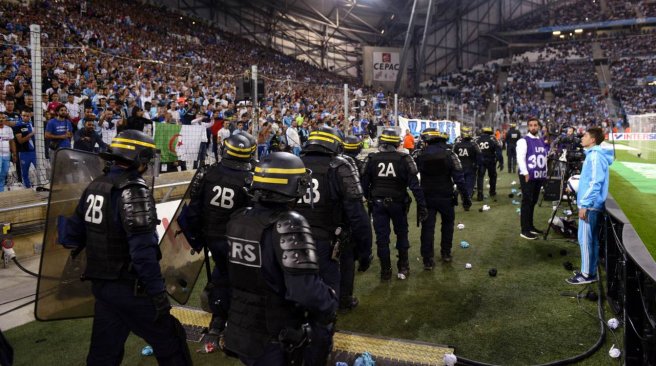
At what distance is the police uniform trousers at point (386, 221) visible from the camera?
605 centimetres

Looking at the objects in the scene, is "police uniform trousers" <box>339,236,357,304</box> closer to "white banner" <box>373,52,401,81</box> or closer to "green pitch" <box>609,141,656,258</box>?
"green pitch" <box>609,141,656,258</box>

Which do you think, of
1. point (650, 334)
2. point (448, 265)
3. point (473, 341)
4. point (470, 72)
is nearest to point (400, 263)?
point (448, 265)

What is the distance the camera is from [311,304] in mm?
2371

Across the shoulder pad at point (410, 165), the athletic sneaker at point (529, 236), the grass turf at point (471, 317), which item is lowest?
the grass turf at point (471, 317)

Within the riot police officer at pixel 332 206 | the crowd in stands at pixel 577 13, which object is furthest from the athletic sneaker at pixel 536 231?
the crowd in stands at pixel 577 13

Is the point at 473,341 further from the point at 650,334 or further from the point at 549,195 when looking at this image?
the point at 549,195

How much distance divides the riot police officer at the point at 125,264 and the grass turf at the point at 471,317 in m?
0.95

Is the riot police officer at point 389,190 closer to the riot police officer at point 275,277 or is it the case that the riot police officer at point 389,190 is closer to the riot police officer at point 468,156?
the riot police officer at point 275,277

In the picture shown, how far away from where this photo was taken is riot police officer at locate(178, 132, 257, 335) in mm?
4152

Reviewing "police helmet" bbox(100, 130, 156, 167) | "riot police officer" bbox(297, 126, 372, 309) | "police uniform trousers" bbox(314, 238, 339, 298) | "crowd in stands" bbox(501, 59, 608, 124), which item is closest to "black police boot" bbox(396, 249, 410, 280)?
"riot police officer" bbox(297, 126, 372, 309)

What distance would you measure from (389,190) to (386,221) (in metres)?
0.44

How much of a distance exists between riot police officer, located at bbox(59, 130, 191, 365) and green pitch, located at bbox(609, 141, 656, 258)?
5648 mm

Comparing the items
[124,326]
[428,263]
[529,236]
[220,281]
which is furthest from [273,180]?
[529,236]

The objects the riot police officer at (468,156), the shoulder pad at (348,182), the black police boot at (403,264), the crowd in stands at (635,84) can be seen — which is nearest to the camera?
the shoulder pad at (348,182)
